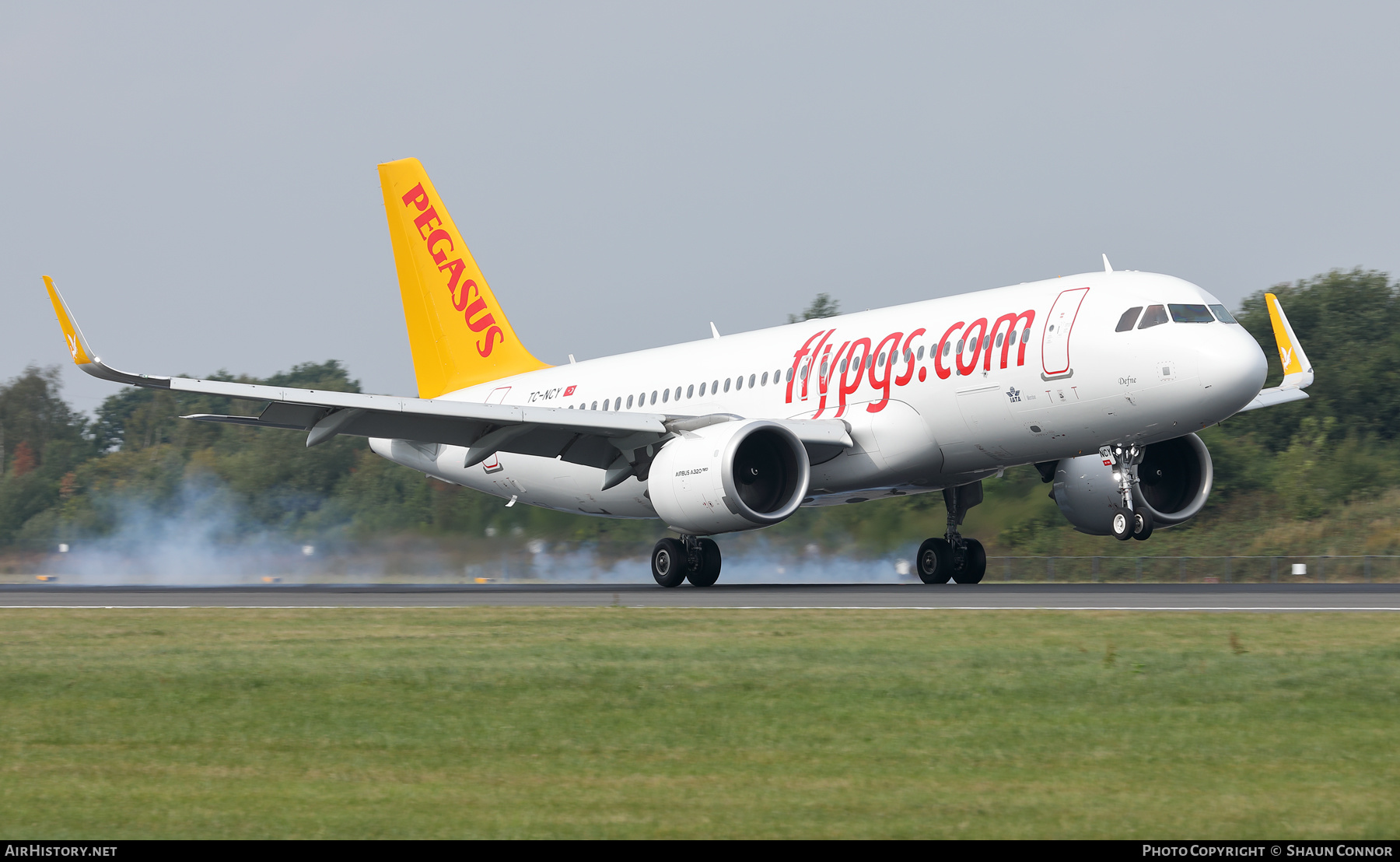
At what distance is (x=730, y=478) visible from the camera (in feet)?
77.2

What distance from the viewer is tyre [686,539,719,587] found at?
26984 millimetres

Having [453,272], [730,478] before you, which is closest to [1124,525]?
[730,478]

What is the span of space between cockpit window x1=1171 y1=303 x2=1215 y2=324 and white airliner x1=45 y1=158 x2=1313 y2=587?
→ 0.03 metres

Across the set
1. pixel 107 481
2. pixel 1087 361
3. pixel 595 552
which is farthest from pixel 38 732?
pixel 107 481

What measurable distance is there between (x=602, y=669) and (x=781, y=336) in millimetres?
16775

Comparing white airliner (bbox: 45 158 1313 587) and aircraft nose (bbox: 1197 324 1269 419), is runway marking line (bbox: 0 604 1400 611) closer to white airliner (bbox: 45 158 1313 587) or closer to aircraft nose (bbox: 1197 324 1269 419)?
white airliner (bbox: 45 158 1313 587)

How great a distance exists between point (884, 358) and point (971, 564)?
5.23 m

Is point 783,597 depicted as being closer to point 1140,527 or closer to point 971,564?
point 1140,527

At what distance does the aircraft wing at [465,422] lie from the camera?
2466 centimetres

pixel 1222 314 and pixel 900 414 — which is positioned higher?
pixel 1222 314

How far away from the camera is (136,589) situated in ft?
96.9

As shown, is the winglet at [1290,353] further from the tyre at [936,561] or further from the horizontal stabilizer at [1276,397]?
the tyre at [936,561]
